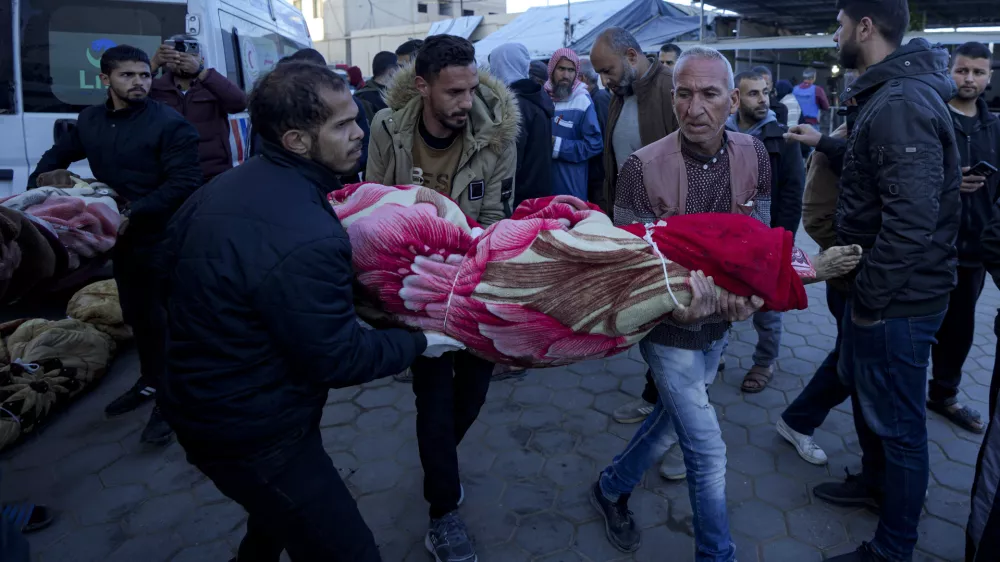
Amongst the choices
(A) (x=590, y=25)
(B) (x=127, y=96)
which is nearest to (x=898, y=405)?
(B) (x=127, y=96)

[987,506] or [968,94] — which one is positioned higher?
[968,94]

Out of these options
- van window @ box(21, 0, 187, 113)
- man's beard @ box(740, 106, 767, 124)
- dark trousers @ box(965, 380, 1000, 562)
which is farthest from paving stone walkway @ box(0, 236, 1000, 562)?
van window @ box(21, 0, 187, 113)

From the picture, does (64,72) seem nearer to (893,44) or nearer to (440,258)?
(440,258)

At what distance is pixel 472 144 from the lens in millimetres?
2664

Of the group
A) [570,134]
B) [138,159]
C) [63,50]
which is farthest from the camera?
[63,50]

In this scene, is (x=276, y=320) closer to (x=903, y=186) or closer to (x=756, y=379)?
(x=903, y=186)

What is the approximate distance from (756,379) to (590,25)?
14.0 meters

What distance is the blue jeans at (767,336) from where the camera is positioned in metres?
3.89

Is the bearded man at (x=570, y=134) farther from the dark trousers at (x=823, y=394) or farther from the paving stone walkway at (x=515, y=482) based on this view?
the dark trousers at (x=823, y=394)

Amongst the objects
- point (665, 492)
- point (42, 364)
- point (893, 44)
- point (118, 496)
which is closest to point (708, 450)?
point (665, 492)

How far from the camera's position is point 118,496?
297cm

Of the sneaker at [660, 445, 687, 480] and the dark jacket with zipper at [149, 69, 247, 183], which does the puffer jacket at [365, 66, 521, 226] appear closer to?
the sneaker at [660, 445, 687, 480]

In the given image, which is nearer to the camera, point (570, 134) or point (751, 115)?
point (751, 115)

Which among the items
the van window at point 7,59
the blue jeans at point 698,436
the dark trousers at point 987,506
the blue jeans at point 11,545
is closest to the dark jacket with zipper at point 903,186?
the dark trousers at point 987,506
